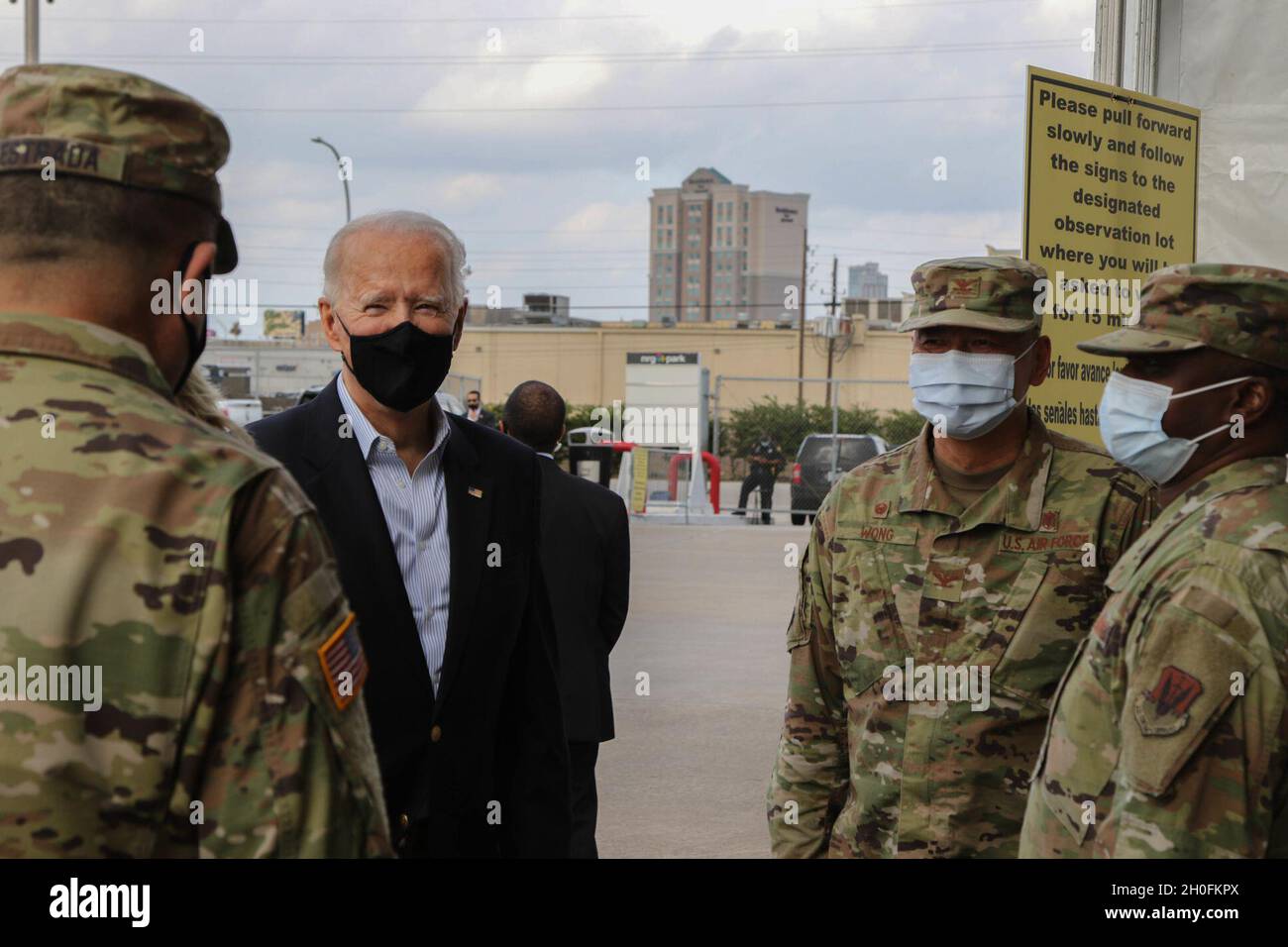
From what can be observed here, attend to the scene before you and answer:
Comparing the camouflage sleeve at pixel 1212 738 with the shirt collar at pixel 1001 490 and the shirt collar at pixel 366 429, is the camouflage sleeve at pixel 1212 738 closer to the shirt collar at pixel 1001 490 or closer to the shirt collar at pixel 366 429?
the shirt collar at pixel 1001 490

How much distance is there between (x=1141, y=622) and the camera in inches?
87.0

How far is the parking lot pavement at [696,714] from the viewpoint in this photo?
6.39 meters

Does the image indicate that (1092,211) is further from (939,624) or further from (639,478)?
(639,478)

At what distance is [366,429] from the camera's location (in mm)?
3104

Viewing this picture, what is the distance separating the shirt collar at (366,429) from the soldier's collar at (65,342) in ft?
4.91

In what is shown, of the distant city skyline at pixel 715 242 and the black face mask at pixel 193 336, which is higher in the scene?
the distant city skyline at pixel 715 242

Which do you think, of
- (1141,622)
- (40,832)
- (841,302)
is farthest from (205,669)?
(841,302)

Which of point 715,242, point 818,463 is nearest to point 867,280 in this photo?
point 715,242

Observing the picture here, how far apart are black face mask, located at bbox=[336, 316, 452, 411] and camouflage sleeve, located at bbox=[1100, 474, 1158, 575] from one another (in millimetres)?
1565

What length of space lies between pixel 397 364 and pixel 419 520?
0.35 meters

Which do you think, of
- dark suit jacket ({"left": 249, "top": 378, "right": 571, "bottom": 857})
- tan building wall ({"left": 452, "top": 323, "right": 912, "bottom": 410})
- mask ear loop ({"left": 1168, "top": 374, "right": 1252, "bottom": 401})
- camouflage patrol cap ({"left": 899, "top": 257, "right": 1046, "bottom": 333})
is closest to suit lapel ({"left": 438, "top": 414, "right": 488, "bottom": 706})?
dark suit jacket ({"left": 249, "top": 378, "right": 571, "bottom": 857})

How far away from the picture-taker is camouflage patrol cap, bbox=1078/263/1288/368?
8.08 feet

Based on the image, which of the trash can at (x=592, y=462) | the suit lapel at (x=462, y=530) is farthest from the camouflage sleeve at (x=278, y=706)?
the trash can at (x=592, y=462)

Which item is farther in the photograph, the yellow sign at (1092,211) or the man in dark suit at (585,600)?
the man in dark suit at (585,600)
